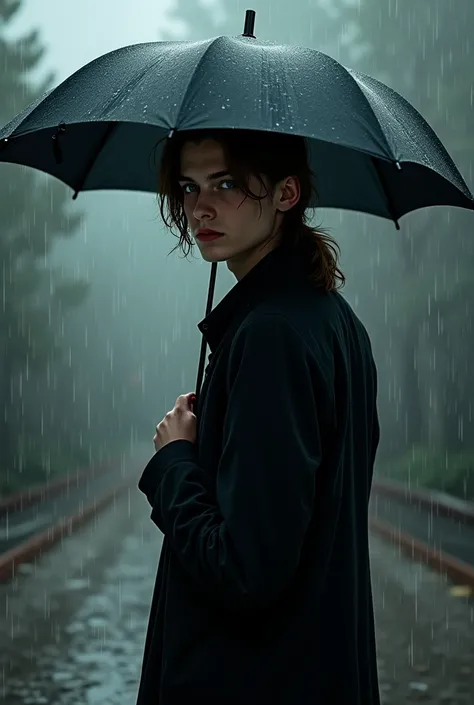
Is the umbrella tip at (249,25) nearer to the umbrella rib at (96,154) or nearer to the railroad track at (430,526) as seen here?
the umbrella rib at (96,154)

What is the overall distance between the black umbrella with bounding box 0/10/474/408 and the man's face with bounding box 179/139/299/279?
3.6 inches

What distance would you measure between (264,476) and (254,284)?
414mm

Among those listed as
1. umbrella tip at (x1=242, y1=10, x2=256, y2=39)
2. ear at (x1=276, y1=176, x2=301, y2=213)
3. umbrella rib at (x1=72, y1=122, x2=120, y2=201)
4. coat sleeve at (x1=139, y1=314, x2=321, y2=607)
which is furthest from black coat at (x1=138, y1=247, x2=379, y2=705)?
umbrella rib at (x1=72, y1=122, x2=120, y2=201)

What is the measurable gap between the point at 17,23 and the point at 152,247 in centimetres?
5777

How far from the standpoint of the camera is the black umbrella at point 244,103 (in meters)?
1.89

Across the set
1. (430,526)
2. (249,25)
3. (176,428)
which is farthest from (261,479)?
(430,526)

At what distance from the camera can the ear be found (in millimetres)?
1945

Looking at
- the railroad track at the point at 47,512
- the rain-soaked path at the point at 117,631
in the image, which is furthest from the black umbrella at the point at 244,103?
the railroad track at the point at 47,512

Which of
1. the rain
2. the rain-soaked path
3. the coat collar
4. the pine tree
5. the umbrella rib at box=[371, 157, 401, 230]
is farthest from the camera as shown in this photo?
the pine tree

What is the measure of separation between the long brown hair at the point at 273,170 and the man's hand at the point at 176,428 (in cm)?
34

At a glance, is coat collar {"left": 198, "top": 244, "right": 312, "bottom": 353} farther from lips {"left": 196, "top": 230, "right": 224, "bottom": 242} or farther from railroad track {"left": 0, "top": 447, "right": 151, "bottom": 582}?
Answer: railroad track {"left": 0, "top": 447, "right": 151, "bottom": 582}

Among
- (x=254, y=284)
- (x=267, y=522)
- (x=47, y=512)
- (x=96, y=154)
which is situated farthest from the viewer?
(x=47, y=512)

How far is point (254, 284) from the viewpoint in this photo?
6.14 ft

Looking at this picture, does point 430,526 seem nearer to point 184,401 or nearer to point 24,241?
point 24,241
